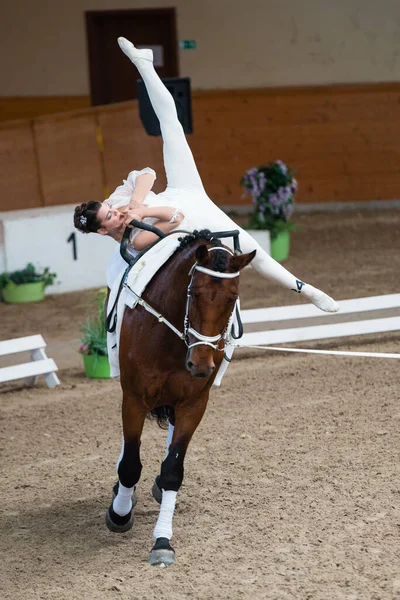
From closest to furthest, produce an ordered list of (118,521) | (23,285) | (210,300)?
(210,300) < (118,521) < (23,285)

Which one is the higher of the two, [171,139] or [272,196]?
[171,139]

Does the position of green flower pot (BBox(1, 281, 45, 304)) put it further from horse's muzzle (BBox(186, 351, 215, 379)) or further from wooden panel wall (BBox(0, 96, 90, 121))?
horse's muzzle (BBox(186, 351, 215, 379))

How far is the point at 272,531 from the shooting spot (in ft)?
13.9

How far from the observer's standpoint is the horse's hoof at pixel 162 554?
395 cm

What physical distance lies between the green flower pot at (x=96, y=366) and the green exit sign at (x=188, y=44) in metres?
7.13

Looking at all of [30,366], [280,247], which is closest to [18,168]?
[280,247]

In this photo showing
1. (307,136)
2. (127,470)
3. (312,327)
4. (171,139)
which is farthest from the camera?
(307,136)

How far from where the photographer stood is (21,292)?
30.1 feet

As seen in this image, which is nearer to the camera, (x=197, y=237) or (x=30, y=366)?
(x=197, y=237)

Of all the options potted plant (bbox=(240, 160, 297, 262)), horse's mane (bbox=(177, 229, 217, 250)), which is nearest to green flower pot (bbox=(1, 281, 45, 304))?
potted plant (bbox=(240, 160, 297, 262))

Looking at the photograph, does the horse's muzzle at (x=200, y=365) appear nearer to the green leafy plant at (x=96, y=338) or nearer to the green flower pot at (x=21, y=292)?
the green leafy plant at (x=96, y=338)

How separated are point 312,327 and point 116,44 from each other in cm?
749

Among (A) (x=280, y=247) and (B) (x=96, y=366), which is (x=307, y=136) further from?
(B) (x=96, y=366)

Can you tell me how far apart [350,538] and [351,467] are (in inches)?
33.8
